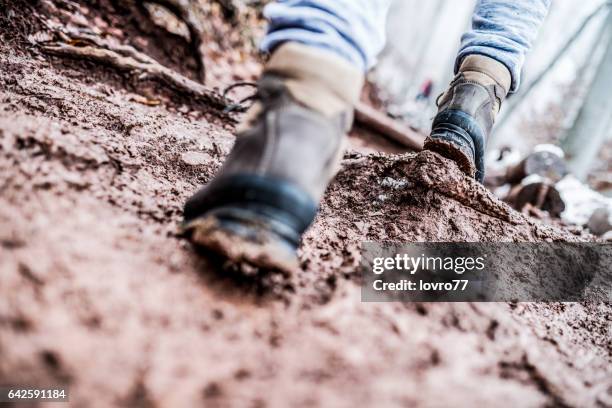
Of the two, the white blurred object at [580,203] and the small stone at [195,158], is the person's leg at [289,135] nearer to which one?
the small stone at [195,158]

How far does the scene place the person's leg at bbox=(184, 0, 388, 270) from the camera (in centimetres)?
63

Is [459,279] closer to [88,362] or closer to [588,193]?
[88,362]

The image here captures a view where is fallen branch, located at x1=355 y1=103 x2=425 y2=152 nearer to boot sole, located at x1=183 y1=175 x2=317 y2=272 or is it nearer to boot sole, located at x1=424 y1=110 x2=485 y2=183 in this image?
boot sole, located at x1=424 y1=110 x2=485 y2=183

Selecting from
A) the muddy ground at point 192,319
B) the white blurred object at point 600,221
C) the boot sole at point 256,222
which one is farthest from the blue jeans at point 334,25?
the white blurred object at point 600,221

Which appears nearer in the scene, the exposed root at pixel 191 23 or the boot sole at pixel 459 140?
the boot sole at pixel 459 140

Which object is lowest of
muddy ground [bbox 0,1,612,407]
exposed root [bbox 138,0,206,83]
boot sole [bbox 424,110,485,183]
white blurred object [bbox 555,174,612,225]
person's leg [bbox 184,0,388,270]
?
muddy ground [bbox 0,1,612,407]

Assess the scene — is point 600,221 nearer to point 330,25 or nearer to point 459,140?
point 459,140

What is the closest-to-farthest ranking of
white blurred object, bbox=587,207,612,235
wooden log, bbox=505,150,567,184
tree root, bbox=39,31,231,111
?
tree root, bbox=39,31,231,111, white blurred object, bbox=587,207,612,235, wooden log, bbox=505,150,567,184

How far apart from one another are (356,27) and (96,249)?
2.34 ft

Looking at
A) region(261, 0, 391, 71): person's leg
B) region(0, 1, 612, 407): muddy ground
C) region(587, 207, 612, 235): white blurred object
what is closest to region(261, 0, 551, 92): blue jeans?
region(261, 0, 391, 71): person's leg

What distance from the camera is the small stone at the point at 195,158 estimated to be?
122cm

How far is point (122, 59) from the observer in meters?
1.72

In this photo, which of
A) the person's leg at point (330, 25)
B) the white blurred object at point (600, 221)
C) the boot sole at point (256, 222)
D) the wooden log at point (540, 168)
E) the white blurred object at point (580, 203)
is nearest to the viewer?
the boot sole at point (256, 222)

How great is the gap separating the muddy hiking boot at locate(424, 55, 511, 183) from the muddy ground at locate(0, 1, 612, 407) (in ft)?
1.01
